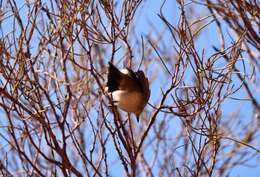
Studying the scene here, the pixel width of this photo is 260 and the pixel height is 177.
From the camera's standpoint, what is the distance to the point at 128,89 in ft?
7.02

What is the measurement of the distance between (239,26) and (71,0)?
2.44ft

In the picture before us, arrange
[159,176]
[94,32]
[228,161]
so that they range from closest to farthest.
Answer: [94,32], [159,176], [228,161]

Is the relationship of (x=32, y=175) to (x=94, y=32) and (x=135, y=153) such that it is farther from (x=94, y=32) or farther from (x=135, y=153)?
(x=94, y=32)

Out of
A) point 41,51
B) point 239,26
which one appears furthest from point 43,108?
point 239,26

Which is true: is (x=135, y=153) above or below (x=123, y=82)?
below

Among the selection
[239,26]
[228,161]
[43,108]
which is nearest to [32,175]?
[43,108]

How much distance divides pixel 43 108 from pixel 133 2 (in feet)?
1.90

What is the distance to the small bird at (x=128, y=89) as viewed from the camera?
2094 millimetres

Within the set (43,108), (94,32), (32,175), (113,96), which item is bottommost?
(32,175)

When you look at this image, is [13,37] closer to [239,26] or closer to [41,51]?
[41,51]

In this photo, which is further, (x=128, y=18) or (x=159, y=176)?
(x=159, y=176)

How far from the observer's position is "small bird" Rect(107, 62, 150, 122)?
209cm

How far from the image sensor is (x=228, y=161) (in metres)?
2.96

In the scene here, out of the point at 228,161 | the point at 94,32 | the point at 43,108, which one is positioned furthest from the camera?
the point at 228,161
